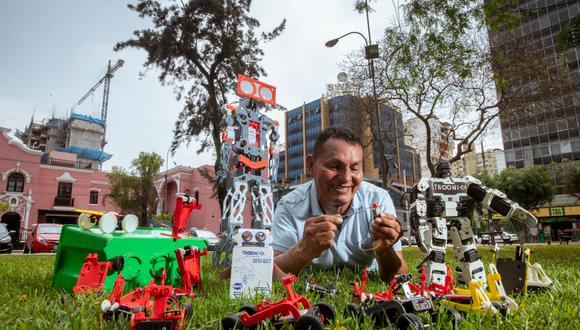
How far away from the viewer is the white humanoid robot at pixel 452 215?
2.67 metres

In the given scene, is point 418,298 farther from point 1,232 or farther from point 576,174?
point 576,174

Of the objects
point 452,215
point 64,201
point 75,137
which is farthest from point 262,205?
Answer: point 75,137

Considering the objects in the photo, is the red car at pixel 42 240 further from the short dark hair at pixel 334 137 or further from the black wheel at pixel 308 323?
the black wheel at pixel 308 323

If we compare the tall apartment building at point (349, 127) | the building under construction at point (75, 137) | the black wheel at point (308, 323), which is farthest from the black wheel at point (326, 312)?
the building under construction at point (75, 137)

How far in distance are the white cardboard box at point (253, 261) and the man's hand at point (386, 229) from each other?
773 mm

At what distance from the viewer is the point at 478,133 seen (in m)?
12.1

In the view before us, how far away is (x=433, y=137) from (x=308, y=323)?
14.6 m

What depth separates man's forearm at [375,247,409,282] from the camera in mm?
2627

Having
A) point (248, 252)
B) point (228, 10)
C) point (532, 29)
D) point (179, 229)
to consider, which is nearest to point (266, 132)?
point (179, 229)

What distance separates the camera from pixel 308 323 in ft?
4.60

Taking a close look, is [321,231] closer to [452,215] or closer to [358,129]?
[452,215]

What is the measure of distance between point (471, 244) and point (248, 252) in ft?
5.83

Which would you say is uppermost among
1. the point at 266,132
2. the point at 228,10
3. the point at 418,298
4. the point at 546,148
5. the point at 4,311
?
the point at 228,10

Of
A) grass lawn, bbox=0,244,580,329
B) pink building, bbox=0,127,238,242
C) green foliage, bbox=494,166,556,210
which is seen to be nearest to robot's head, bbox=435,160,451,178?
grass lawn, bbox=0,244,580,329
